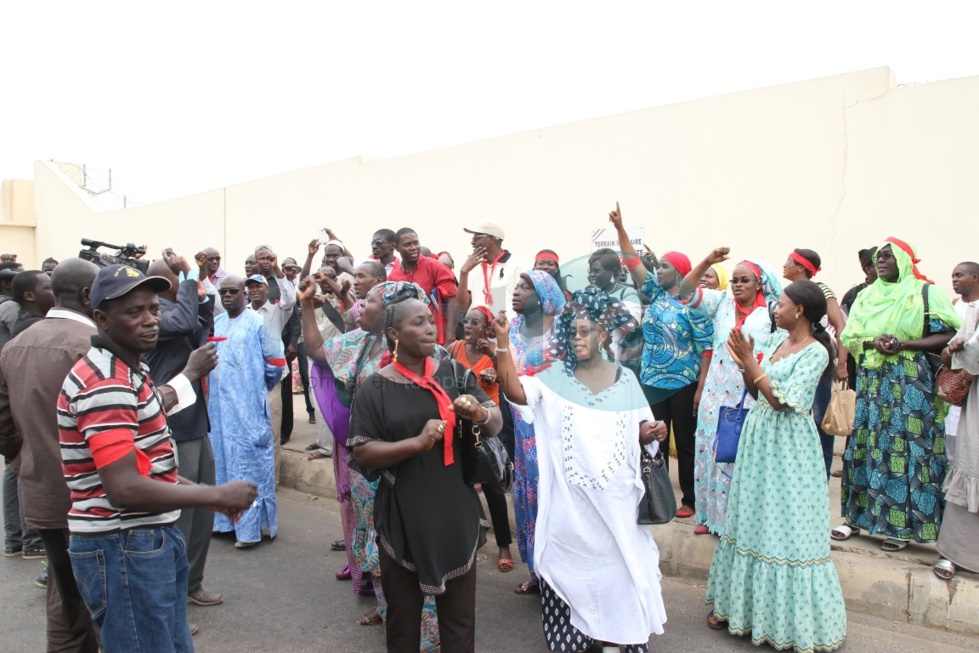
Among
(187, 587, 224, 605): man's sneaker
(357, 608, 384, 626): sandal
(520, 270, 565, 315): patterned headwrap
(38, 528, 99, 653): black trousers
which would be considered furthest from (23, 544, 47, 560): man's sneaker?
(520, 270, 565, 315): patterned headwrap

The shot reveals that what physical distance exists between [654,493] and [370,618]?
6.31 feet

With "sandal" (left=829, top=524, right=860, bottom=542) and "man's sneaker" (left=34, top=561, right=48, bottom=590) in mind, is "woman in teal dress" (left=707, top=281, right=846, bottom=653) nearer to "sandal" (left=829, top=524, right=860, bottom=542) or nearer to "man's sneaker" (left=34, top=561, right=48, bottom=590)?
"sandal" (left=829, top=524, right=860, bottom=542)

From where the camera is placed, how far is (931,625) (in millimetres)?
4164

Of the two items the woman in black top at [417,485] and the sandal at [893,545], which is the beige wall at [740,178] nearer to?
the sandal at [893,545]

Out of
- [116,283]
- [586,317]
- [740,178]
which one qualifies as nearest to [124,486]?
[116,283]

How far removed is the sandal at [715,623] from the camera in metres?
4.12

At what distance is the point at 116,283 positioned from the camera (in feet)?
8.69

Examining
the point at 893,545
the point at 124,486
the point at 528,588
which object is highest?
the point at 124,486

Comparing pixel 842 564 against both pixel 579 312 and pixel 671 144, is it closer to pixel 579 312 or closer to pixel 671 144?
pixel 579 312

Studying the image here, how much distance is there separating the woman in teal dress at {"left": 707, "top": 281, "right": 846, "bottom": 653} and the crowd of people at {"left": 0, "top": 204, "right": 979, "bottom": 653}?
1cm

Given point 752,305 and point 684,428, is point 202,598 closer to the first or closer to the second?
point 684,428

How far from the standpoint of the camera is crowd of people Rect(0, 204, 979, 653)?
8.59 feet

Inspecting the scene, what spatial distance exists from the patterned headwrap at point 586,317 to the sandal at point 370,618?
2.14 meters

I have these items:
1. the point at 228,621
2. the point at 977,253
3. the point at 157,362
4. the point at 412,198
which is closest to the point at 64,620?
the point at 228,621
